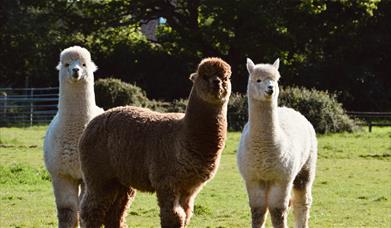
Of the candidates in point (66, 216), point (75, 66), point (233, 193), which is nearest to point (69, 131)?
point (75, 66)

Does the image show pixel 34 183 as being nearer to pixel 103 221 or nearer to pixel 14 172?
pixel 14 172

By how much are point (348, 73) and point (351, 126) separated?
36.4 ft

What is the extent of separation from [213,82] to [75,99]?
9.26ft

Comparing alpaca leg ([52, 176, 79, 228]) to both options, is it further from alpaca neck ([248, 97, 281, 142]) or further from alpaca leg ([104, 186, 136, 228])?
alpaca neck ([248, 97, 281, 142])

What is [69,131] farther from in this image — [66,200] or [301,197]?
[301,197]

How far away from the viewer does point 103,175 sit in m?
8.62

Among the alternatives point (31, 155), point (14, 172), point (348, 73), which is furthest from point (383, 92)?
point (14, 172)

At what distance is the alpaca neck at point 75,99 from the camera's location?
10062 millimetres

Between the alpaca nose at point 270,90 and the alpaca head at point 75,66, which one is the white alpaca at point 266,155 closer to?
the alpaca nose at point 270,90

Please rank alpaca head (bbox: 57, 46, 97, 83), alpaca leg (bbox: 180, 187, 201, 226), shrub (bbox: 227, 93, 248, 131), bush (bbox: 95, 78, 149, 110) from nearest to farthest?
alpaca leg (bbox: 180, 187, 201, 226) → alpaca head (bbox: 57, 46, 97, 83) → shrub (bbox: 227, 93, 248, 131) → bush (bbox: 95, 78, 149, 110)

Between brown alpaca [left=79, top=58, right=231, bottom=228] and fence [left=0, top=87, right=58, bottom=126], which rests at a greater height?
brown alpaca [left=79, top=58, right=231, bottom=228]

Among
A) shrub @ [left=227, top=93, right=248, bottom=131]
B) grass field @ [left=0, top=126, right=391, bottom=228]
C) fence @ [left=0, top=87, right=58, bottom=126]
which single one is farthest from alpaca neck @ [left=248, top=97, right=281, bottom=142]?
fence @ [left=0, top=87, right=58, bottom=126]

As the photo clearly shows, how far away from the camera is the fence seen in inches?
1398

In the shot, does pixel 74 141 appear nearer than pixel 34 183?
Yes
